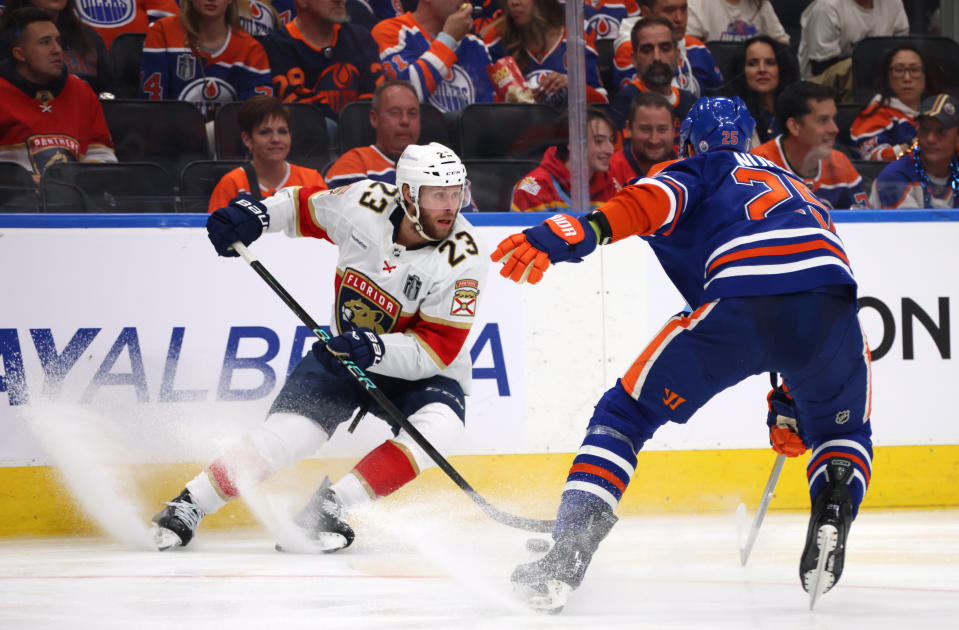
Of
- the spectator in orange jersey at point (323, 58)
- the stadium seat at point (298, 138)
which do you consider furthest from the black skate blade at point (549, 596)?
the spectator in orange jersey at point (323, 58)

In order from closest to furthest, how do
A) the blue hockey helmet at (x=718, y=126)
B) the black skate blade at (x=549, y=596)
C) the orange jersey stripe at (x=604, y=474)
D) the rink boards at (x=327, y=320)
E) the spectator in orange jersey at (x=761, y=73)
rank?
the black skate blade at (x=549, y=596)
the orange jersey stripe at (x=604, y=474)
the blue hockey helmet at (x=718, y=126)
the rink boards at (x=327, y=320)
the spectator in orange jersey at (x=761, y=73)

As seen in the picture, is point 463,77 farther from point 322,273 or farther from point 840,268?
point 840,268

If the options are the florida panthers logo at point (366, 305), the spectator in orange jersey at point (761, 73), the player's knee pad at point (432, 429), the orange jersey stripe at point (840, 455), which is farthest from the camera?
the spectator in orange jersey at point (761, 73)

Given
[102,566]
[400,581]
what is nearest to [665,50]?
[400,581]

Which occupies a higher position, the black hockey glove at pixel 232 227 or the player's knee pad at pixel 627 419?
the black hockey glove at pixel 232 227

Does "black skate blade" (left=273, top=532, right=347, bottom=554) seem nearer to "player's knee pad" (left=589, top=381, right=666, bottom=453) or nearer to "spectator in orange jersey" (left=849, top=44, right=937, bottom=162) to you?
"player's knee pad" (left=589, top=381, right=666, bottom=453)

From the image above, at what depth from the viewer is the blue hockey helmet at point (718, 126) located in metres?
2.52

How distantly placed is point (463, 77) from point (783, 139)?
124cm

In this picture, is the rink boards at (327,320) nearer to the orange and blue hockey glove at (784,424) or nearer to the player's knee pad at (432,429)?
the player's knee pad at (432,429)

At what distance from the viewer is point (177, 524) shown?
3.11 m

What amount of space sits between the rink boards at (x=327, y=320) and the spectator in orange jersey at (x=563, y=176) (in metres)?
0.09

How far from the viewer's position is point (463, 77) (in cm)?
405

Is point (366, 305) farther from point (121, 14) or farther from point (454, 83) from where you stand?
point (121, 14)

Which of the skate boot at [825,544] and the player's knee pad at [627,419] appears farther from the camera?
the player's knee pad at [627,419]
